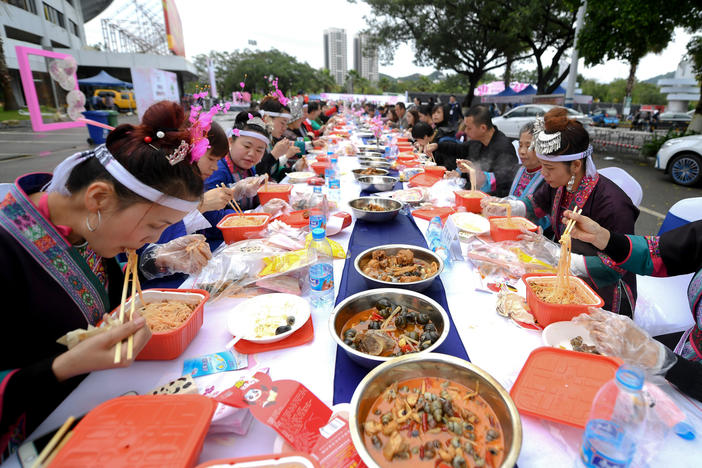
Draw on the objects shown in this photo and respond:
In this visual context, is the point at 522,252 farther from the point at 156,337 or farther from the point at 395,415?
the point at 156,337

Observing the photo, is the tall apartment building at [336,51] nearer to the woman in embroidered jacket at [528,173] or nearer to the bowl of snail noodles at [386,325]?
the woman in embroidered jacket at [528,173]

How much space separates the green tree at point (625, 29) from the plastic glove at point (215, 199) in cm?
1056

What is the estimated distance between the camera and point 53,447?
2.97 feet

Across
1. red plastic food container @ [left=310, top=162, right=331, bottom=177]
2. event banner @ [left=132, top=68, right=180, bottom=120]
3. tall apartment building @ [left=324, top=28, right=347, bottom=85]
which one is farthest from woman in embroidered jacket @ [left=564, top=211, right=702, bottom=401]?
tall apartment building @ [left=324, top=28, right=347, bottom=85]

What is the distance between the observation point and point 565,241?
5.45ft

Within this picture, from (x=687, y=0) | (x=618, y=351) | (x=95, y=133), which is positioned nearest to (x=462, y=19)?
(x=687, y=0)

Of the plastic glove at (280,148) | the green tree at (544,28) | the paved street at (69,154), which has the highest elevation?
the green tree at (544,28)

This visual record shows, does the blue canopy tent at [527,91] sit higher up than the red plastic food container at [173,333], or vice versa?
the blue canopy tent at [527,91]

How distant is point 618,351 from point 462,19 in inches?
918

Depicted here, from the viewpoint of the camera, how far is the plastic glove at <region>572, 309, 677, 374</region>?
1248 mm

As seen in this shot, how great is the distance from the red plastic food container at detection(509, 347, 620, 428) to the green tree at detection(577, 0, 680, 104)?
10.5 m

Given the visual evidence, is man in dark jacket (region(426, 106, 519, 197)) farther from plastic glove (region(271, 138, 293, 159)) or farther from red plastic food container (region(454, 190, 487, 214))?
plastic glove (region(271, 138, 293, 159))

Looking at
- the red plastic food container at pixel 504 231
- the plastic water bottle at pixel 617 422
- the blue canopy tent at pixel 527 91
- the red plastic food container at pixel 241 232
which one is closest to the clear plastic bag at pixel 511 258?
the red plastic food container at pixel 504 231

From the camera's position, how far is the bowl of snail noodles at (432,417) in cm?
95
